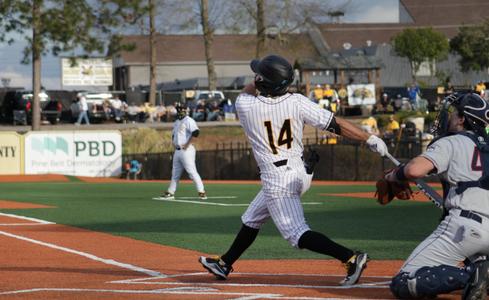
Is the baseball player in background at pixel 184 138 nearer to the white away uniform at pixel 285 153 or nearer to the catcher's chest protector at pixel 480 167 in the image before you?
the white away uniform at pixel 285 153

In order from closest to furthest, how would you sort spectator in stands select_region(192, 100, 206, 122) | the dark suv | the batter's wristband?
1. the batter's wristband
2. spectator in stands select_region(192, 100, 206, 122)
3. the dark suv

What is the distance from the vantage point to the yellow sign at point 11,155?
1490 inches

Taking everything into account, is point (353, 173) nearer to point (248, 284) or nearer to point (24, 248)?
point (24, 248)

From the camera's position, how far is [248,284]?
29.6ft

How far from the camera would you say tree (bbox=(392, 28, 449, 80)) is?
71125 millimetres

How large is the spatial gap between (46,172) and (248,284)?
2973cm

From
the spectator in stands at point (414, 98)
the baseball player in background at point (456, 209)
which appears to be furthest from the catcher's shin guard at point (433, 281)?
the spectator in stands at point (414, 98)

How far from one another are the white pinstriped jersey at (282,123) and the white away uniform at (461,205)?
1.22m

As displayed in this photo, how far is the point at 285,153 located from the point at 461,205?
1.59 metres

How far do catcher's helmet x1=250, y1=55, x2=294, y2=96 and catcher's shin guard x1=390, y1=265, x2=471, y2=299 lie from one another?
1.96 meters

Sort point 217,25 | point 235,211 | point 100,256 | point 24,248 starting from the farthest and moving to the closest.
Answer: point 217,25 < point 235,211 < point 24,248 < point 100,256

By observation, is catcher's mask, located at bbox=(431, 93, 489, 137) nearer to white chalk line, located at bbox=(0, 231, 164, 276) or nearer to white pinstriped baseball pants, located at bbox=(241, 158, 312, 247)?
white pinstriped baseball pants, located at bbox=(241, 158, 312, 247)

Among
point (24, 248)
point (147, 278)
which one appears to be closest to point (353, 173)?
point (24, 248)

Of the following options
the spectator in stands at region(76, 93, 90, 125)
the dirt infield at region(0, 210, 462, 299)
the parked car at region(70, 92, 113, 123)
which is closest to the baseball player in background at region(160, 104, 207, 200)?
the dirt infield at region(0, 210, 462, 299)
